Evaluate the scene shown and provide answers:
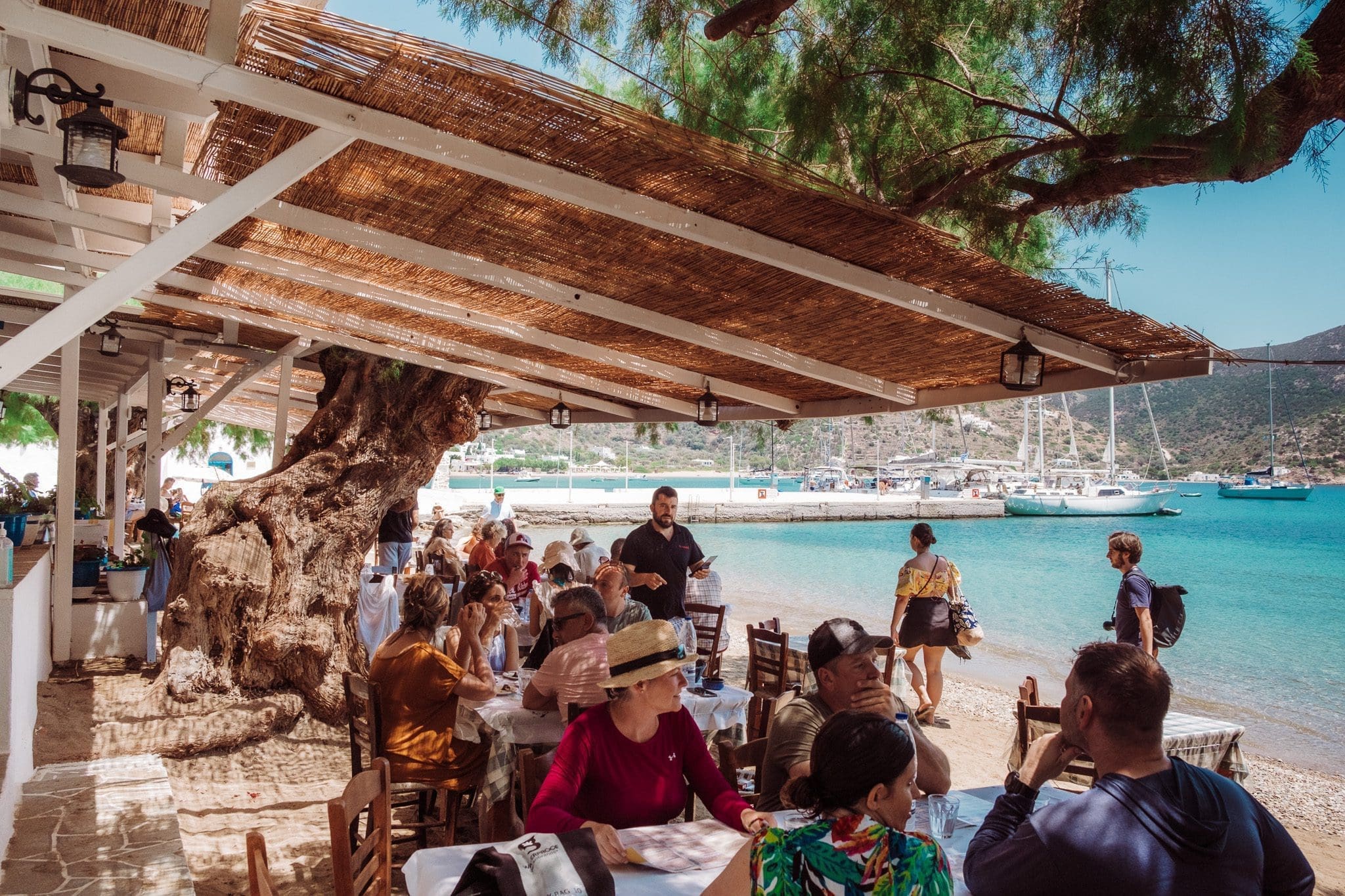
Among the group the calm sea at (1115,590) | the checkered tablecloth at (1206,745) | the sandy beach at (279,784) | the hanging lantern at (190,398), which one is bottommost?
A: the calm sea at (1115,590)

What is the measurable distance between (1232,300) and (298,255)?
337 feet

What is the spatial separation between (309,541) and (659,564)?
107 inches

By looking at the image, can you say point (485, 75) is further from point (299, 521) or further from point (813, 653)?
point (299, 521)

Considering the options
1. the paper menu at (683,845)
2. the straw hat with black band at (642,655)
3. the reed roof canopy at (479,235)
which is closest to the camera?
the paper menu at (683,845)

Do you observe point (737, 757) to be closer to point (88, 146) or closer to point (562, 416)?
point (88, 146)

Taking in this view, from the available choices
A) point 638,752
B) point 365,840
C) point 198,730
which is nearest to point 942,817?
point 638,752

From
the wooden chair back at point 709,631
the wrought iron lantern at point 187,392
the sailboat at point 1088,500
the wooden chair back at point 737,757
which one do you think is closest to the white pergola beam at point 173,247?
the wooden chair back at point 737,757

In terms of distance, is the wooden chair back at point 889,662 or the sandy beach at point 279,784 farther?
the wooden chair back at point 889,662

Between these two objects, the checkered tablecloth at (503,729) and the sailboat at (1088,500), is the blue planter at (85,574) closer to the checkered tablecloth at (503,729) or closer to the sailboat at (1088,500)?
the checkered tablecloth at (503,729)

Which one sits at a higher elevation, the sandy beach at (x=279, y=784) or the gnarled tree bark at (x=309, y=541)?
the gnarled tree bark at (x=309, y=541)

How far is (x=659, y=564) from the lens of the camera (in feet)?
20.2

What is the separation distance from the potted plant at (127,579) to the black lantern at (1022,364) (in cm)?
653

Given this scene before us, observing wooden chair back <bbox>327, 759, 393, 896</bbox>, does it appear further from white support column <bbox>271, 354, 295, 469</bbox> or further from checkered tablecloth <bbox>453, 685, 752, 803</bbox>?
white support column <bbox>271, 354, 295, 469</bbox>

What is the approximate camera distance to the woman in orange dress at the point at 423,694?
381 cm
